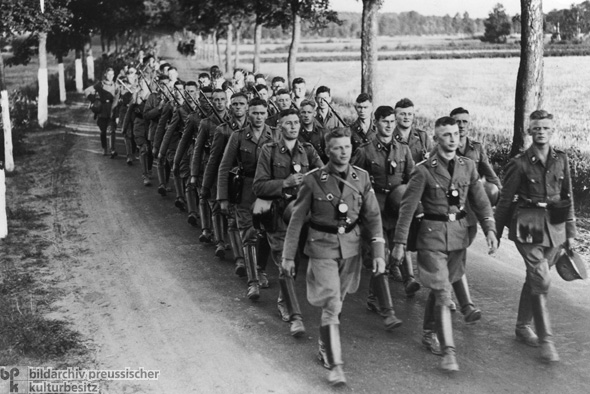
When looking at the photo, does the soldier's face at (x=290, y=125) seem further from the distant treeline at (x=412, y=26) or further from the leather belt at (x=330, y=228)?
the distant treeline at (x=412, y=26)

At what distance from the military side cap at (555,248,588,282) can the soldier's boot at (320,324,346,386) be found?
2.40 m

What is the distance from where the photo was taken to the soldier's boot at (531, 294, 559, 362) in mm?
6395

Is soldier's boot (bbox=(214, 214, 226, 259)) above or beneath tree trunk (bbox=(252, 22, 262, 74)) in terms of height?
beneath

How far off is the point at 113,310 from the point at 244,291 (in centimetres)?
148

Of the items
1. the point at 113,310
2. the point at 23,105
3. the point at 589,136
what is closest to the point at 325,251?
the point at 113,310

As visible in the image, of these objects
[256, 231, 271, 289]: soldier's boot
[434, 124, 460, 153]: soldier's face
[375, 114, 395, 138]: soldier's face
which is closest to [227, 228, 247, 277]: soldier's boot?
[256, 231, 271, 289]: soldier's boot

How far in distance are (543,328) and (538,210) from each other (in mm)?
1082

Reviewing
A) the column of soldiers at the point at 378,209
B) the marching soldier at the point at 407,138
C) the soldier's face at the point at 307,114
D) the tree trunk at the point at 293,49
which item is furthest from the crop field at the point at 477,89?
the column of soldiers at the point at 378,209

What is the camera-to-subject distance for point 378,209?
6.49 m

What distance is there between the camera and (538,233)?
266 inches

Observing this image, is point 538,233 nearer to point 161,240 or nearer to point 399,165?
point 399,165

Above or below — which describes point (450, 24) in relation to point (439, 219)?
above

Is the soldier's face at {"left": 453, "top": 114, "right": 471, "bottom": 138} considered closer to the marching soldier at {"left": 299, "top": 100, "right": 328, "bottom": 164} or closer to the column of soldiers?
the column of soldiers

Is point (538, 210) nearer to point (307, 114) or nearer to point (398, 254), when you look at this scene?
point (398, 254)
